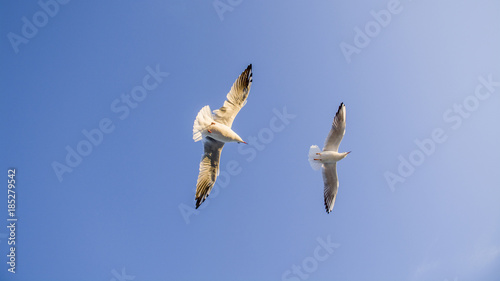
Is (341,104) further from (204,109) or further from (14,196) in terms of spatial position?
(14,196)

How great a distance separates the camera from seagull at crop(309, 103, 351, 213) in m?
8.21

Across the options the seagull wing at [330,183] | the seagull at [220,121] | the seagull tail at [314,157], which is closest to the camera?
the seagull at [220,121]

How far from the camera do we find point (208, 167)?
25.3 ft

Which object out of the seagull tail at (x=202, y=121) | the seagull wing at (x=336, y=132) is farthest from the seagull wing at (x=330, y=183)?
the seagull tail at (x=202, y=121)

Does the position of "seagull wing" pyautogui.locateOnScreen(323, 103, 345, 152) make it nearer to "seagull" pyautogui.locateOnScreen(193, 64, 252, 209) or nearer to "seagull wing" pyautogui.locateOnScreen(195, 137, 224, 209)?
"seagull" pyautogui.locateOnScreen(193, 64, 252, 209)

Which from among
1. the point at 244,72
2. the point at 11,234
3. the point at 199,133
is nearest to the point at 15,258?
the point at 11,234

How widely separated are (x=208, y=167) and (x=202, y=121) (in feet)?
4.39

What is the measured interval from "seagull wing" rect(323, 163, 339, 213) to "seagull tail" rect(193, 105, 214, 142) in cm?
387

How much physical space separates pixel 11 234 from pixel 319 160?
30.9 ft

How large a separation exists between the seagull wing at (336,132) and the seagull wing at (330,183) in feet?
1.90

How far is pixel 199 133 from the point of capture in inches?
285

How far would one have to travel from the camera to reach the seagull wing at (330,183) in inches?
339

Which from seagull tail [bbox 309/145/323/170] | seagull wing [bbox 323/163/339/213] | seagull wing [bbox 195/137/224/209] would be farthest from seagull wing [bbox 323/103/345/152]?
seagull wing [bbox 195/137/224/209]

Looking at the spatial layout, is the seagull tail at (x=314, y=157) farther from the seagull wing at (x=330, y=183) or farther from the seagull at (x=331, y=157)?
the seagull wing at (x=330, y=183)
